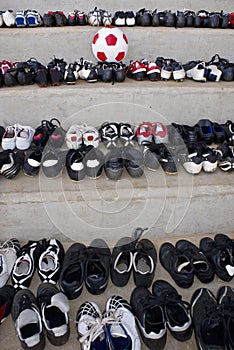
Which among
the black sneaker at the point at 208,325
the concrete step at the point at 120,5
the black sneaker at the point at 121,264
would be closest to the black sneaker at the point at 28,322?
the black sneaker at the point at 121,264

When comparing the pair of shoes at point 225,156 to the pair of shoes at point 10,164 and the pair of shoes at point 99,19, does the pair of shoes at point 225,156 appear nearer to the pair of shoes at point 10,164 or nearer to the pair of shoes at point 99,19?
the pair of shoes at point 10,164

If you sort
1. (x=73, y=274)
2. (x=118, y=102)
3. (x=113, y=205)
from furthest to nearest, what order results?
1. (x=118, y=102)
2. (x=113, y=205)
3. (x=73, y=274)

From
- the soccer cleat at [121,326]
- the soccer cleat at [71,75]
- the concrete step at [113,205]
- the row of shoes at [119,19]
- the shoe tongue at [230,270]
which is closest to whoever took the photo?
the soccer cleat at [121,326]

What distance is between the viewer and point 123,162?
1.90m

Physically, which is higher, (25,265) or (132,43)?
(132,43)

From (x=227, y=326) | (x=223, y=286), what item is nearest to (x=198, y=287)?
(x=223, y=286)

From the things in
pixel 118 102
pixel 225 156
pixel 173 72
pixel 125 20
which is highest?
pixel 125 20

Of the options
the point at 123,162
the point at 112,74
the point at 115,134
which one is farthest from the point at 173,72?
the point at 123,162

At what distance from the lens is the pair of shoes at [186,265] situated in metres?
1.58

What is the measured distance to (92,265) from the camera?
5.19 feet

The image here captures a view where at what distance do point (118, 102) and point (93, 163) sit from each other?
593 millimetres

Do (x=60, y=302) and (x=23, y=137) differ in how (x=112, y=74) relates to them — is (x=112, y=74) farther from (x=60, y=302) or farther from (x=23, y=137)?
(x=60, y=302)

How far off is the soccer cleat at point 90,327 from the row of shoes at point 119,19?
2220mm

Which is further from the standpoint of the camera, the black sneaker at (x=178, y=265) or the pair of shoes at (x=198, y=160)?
the pair of shoes at (x=198, y=160)
